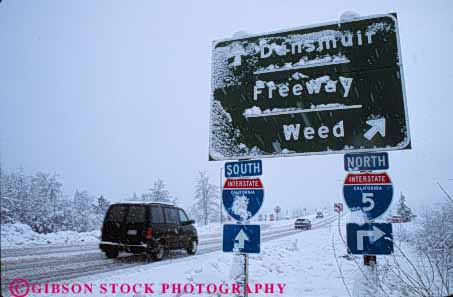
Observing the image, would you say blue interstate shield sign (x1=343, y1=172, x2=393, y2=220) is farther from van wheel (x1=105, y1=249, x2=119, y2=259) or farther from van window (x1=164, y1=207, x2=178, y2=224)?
van wheel (x1=105, y1=249, x2=119, y2=259)

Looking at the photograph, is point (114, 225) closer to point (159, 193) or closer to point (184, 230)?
point (184, 230)

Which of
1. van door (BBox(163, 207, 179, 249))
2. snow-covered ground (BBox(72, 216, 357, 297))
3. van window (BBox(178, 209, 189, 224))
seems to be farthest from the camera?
van window (BBox(178, 209, 189, 224))

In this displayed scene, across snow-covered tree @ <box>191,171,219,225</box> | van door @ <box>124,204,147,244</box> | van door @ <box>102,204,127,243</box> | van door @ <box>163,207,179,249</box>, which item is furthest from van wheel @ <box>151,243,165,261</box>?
snow-covered tree @ <box>191,171,219,225</box>

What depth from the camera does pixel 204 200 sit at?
1550 inches

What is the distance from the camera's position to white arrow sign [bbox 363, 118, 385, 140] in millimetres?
3938

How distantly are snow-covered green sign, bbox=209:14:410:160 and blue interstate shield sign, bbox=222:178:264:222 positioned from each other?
0.38m

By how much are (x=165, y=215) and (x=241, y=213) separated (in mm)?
7393

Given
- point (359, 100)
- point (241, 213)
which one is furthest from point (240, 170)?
point (359, 100)

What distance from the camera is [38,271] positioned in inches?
297

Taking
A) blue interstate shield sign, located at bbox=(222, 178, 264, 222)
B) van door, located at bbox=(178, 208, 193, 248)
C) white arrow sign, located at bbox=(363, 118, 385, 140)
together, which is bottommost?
van door, located at bbox=(178, 208, 193, 248)

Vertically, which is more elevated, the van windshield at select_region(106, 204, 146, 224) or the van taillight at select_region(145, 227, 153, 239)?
the van windshield at select_region(106, 204, 146, 224)

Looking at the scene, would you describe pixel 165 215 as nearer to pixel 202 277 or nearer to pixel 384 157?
pixel 202 277

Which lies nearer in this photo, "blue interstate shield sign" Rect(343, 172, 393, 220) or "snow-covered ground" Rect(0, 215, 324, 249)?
"snow-covered ground" Rect(0, 215, 324, 249)

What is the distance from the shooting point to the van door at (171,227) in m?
11.2
